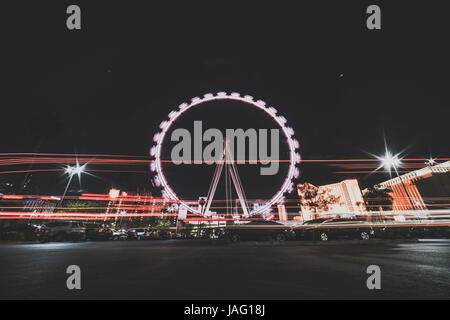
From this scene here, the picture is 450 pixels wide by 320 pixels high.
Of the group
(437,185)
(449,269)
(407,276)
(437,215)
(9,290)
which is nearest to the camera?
(9,290)

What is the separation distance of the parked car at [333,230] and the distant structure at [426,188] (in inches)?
881

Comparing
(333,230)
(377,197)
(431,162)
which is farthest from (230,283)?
(431,162)

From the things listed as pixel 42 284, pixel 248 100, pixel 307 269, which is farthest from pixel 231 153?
pixel 42 284

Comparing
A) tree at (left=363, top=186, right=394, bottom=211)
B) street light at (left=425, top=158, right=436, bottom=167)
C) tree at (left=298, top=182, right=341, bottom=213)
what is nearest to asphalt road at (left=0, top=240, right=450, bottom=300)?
tree at (left=298, top=182, right=341, bottom=213)

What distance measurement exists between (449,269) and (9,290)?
25.3ft

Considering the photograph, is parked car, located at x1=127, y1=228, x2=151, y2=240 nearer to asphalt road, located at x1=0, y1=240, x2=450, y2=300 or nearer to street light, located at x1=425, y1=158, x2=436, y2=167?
asphalt road, located at x1=0, y1=240, x2=450, y2=300

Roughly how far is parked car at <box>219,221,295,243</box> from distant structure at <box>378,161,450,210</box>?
84.4 ft

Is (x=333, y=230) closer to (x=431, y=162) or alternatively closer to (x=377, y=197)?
(x=377, y=197)

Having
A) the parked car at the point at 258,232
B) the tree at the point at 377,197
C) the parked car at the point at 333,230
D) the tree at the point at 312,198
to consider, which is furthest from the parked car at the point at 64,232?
the tree at the point at 377,197

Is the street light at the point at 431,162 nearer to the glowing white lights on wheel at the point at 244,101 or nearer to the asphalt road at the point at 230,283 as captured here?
the glowing white lights on wheel at the point at 244,101

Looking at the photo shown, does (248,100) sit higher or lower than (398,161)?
higher

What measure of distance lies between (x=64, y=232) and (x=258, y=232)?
13.4 m

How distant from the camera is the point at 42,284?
4000mm
